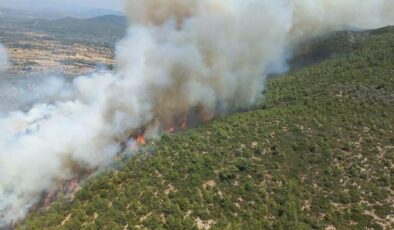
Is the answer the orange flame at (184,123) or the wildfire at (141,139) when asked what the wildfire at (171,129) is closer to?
the orange flame at (184,123)

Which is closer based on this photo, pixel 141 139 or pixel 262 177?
pixel 262 177

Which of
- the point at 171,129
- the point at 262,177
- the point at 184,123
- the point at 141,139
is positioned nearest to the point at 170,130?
the point at 171,129

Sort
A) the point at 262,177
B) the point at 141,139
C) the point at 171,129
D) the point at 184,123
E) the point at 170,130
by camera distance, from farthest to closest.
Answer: the point at 184,123 < the point at 171,129 < the point at 170,130 < the point at 141,139 < the point at 262,177

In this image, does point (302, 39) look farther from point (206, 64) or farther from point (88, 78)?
point (88, 78)

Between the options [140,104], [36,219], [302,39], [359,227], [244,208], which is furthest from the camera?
[302,39]

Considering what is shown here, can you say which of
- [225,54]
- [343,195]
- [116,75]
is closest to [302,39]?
[225,54]

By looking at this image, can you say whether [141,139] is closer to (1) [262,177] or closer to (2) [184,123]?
(2) [184,123]

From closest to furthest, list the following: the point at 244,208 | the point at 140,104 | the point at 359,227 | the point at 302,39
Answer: the point at 359,227, the point at 244,208, the point at 140,104, the point at 302,39
